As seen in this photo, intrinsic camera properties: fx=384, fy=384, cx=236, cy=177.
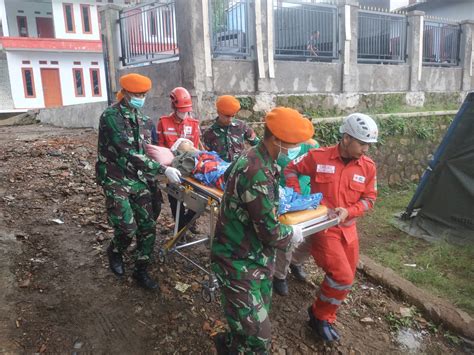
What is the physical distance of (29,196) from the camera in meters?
5.32

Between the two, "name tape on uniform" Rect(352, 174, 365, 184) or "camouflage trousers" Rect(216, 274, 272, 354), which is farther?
"name tape on uniform" Rect(352, 174, 365, 184)

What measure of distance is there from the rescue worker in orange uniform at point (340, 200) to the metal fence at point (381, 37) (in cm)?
716

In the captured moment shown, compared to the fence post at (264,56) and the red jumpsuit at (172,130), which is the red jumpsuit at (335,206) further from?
the fence post at (264,56)

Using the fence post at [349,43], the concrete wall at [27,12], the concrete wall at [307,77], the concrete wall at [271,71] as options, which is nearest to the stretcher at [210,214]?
the concrete wall at [271,71]

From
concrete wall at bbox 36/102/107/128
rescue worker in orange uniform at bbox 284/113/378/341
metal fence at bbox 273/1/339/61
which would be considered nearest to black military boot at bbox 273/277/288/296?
rescue worker in orange uniform at bbox 284/113/378/341

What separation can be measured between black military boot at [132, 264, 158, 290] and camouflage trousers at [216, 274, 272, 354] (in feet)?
4.49

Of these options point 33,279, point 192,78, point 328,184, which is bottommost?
point 33,279

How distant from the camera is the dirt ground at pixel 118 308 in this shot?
112 inches

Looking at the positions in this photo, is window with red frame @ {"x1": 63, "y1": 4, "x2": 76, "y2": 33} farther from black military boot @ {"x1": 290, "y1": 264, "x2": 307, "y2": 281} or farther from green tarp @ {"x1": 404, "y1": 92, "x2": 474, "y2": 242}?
black military boot @ {"x1": 290, "y1": 264, "x2": 307, "y2": 281}

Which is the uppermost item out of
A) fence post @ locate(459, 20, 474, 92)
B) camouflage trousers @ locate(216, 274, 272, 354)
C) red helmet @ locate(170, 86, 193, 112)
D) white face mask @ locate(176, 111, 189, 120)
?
fence post @ locate(459, 20, 474, 92)

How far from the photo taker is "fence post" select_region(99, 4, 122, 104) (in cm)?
827

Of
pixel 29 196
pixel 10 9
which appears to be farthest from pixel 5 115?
pixel 29 196

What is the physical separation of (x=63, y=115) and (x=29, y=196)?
8.65 metres

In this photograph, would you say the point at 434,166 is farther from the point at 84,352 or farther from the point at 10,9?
the point at 10,9
